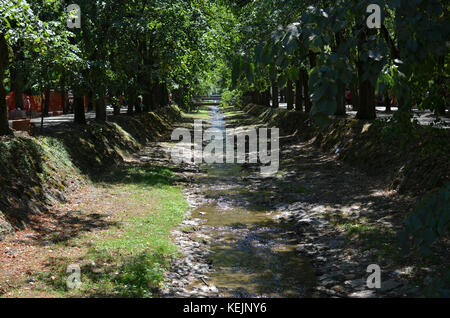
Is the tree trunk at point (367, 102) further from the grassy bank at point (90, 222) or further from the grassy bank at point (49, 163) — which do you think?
the grassy bank at point (49, 163)

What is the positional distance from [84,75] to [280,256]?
11.5 meters

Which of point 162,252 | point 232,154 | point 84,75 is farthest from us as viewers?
point 232,154

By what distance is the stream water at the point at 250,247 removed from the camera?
8477 millimetres

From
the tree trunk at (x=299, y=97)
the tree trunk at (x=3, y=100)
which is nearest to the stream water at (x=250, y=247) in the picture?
the tree trunk at (x=3, y=100)

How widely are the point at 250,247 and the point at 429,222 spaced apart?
23.6ft

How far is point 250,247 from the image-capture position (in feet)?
35.2

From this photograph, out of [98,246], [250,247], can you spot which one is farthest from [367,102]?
[98,246]

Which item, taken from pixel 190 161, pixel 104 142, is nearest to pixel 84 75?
Result: pixel 104 142

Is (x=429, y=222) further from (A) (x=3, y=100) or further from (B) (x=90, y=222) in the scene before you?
(A) (x=3, y=100)

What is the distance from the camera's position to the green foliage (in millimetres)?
3683

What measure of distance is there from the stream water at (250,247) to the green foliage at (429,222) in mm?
4545

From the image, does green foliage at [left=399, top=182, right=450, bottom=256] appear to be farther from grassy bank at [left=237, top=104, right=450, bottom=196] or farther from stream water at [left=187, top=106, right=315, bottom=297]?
stream water at [left=187, top=106, right=315, bottom=297]
